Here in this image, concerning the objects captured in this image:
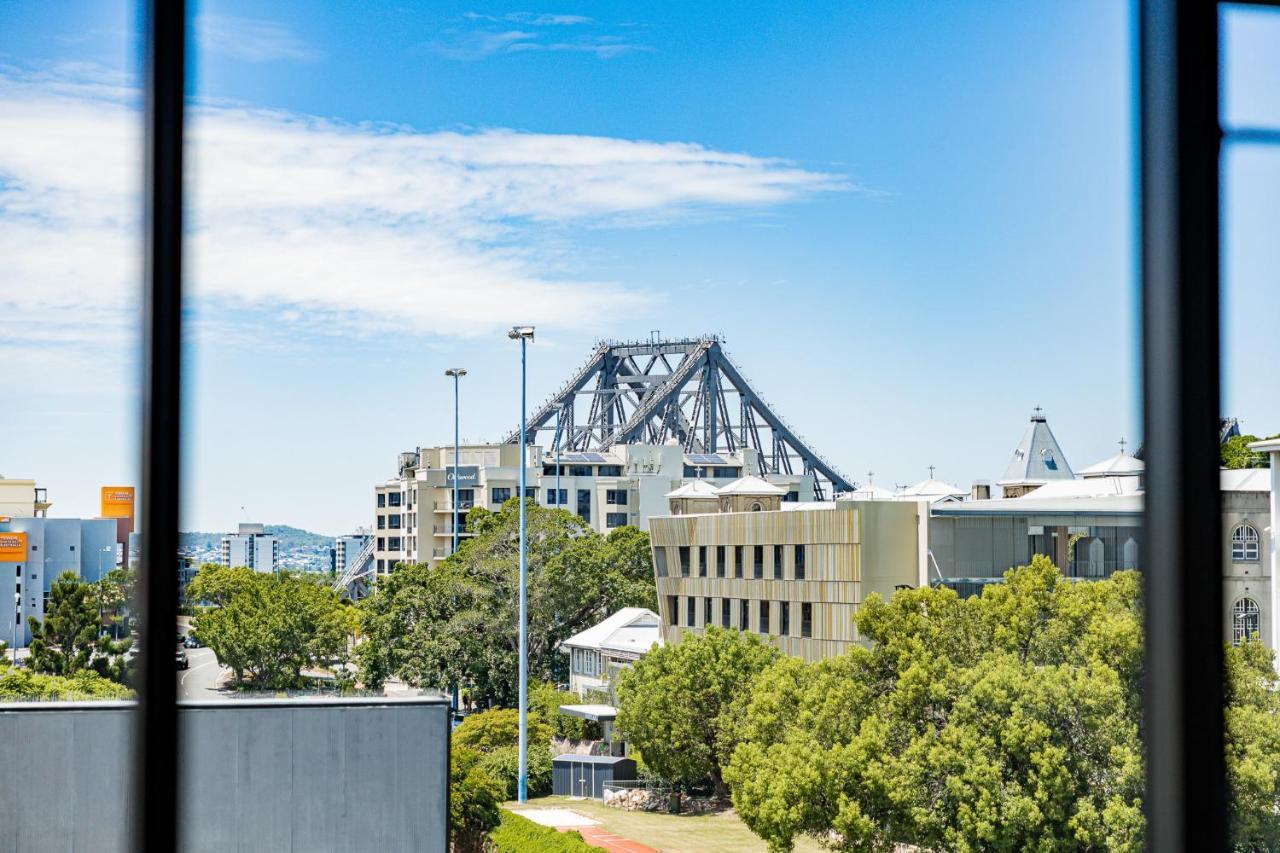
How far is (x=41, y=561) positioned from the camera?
11.0 meters

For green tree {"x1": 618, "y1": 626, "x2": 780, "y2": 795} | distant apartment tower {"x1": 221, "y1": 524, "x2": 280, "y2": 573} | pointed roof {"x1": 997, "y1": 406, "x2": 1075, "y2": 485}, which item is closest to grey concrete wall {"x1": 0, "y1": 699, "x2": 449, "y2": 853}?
green tree {"x1": 618, "y1": 626, "x2": 780, "y2": 795}

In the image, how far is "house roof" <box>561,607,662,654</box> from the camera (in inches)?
606

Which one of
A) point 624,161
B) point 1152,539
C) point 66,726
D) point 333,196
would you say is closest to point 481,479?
point 333,196

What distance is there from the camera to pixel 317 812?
253 inches

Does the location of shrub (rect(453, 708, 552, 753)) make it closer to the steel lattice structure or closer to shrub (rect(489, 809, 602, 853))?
shrub (rect(489, 809, 602, 853))

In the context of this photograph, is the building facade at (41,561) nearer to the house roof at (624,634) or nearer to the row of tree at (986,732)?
the row of tree at (986,732)

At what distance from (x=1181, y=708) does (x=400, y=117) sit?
40.9 m

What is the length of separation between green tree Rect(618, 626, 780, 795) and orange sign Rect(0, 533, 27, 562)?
485 centimetres

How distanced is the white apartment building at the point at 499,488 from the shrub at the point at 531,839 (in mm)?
16656

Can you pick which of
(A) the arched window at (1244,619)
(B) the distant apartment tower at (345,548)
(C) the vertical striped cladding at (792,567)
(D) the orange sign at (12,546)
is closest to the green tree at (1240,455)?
(C) the vertical striped cladding at (792,567)

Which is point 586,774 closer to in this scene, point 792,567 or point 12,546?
point 792,567

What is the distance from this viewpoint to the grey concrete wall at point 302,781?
4.72 metres

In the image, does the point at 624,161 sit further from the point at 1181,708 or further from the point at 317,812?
the point at 1181,708

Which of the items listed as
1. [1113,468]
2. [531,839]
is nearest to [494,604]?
[1113,468]
